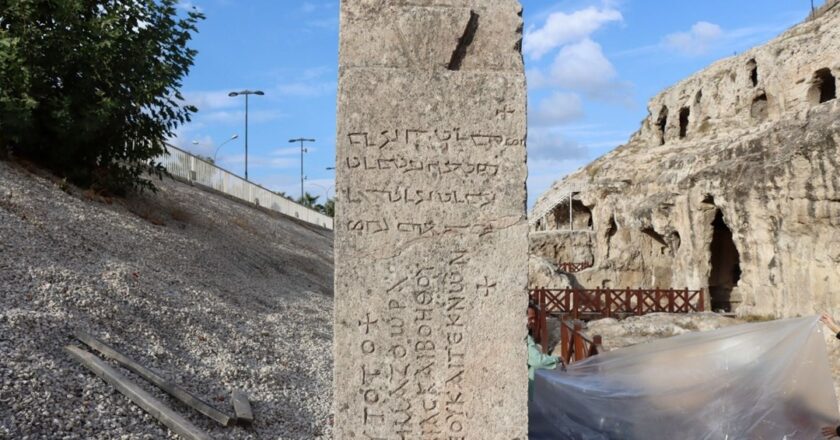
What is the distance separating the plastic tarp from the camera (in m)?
6.09

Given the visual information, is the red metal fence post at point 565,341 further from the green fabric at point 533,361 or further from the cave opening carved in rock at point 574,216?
the cave opening carved in rock at point 574,216

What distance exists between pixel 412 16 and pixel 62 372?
4.62m

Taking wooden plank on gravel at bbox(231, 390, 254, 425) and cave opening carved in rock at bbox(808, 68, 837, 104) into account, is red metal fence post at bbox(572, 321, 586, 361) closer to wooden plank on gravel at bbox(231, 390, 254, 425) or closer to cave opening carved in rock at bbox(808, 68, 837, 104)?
wooden plank on gravel at bbox(231, 390, 254, 425)

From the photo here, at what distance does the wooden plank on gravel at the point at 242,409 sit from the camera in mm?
6691

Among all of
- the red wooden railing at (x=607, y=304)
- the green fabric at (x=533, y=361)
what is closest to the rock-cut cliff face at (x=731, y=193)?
the red wooden railing at (x=607, y=304)

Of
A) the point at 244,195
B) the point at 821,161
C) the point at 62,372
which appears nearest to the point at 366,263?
the point at 62,372

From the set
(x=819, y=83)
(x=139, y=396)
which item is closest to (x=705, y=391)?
(x=139, y=396)

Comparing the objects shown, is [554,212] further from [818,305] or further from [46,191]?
[46,191]

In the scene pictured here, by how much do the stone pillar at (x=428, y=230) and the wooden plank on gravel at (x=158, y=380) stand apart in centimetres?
308

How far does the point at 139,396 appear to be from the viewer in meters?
6.29

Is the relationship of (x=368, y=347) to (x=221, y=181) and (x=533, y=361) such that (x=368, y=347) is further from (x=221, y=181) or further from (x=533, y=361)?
(x=221, y=181)

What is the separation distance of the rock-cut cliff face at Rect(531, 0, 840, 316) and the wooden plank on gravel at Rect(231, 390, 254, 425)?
14072 mm

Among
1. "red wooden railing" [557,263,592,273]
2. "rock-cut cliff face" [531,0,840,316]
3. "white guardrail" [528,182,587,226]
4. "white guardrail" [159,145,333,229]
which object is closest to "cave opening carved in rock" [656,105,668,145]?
"rock-cut cliff face" [531,0,840,316]

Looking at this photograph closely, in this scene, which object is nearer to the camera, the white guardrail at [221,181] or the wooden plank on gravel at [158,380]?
the wooden plank on gravel at [158,380]
